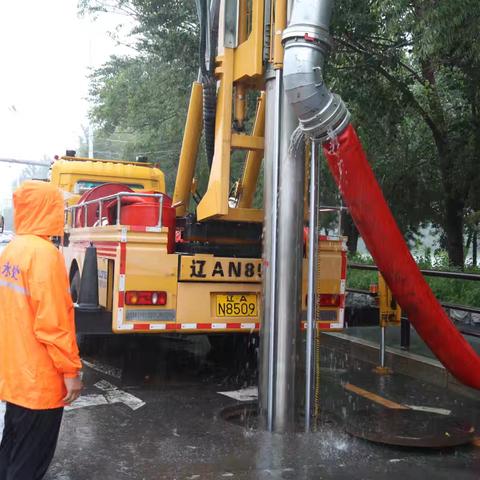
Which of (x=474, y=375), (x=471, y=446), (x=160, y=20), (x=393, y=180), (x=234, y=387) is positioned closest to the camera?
(x=471, y=446)

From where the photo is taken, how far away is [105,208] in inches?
301

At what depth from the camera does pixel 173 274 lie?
629cm

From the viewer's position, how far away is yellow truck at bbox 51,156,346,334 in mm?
6156

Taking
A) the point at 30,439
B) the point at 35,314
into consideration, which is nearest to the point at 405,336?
the point at 30,439

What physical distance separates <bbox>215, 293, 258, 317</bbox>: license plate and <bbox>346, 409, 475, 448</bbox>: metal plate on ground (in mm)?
1388

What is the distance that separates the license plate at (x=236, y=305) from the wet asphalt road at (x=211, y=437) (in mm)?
841

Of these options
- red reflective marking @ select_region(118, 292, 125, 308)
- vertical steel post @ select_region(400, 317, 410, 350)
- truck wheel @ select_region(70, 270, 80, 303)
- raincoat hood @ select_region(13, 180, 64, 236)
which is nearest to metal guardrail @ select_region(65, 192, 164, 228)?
truck wheel @ select_region(70, 270, 80, 303)

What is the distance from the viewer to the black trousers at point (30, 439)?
3.36 m

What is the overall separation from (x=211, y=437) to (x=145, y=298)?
60.8 inches

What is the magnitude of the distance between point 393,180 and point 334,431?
32.8 feet

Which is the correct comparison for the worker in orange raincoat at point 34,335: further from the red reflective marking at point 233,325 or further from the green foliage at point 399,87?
the green foliage at point 399,87

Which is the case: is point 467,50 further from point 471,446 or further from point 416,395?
point 471,446

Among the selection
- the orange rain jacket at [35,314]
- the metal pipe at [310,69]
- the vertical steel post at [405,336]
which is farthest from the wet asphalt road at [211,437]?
the metal pipe at [310,69]

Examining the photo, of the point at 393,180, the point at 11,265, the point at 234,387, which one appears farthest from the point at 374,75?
the point at 11,265
